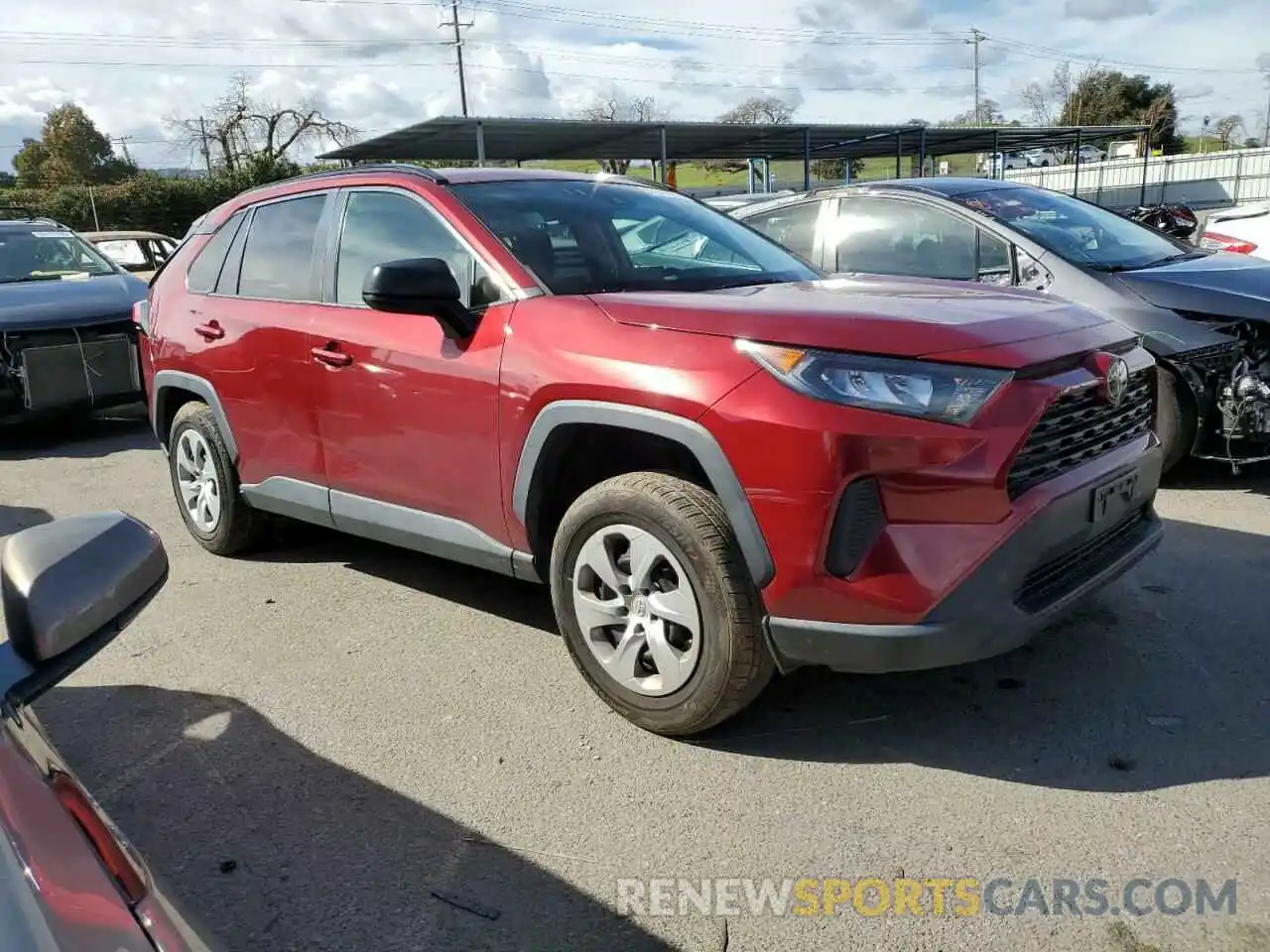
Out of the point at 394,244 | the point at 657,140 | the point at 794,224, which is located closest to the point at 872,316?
the point at 394,244

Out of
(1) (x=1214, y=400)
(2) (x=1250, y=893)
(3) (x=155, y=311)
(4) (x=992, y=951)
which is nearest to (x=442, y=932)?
(4) (x=992, y=951)

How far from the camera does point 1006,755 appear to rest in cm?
292

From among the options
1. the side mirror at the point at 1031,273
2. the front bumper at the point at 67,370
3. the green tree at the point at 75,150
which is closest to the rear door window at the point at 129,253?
the front bumper at the point at 67,370

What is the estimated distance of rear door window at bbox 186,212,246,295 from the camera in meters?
4.75

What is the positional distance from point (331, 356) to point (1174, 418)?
4.12 m

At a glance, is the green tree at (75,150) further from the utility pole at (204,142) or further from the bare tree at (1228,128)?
the bare tree at (1228,128)

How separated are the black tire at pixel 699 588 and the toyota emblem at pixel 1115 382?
1.23 meters

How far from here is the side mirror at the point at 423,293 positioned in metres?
3.18

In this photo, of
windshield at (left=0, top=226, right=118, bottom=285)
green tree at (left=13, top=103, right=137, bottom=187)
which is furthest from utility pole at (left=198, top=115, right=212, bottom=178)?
windshield at (left=0, top=226, right=118, bottom=285)

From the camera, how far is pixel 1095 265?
18.0 ft

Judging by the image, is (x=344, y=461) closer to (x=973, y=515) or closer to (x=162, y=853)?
(x=162, y=853)

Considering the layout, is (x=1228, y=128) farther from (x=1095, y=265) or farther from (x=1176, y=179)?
(x=1095, y=265)

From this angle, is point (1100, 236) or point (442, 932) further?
point (1100, 236)

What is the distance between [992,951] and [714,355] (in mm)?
Result: 1584
